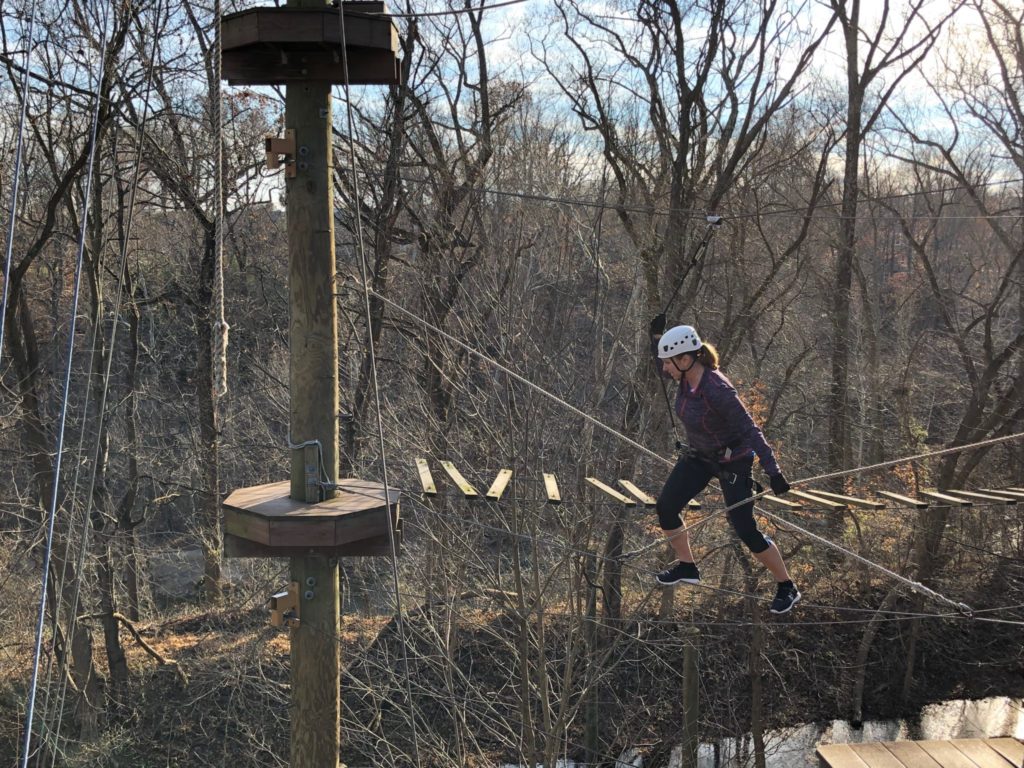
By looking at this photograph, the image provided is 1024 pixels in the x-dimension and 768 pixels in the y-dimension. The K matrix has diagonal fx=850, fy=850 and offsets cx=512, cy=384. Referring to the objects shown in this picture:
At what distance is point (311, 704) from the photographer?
12.9 feet

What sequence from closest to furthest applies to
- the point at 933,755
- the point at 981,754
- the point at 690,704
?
the point at 981,754
the point at 933,755
the point at 690,704

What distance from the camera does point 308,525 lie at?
351cm

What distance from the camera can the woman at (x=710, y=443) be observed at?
14.0 feet

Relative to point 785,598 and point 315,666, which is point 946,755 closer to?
point 785,598

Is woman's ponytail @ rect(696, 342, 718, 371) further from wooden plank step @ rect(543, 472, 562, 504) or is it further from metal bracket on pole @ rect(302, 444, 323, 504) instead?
metal bracket on pole @ rect(302, 444, 323, 504)

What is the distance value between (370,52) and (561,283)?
5.79 m

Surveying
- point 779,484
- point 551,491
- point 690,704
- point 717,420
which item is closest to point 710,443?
point 717,420

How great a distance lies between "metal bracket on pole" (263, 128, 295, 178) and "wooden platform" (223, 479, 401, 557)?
146cm

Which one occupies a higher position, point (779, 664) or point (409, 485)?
point (409, 485)

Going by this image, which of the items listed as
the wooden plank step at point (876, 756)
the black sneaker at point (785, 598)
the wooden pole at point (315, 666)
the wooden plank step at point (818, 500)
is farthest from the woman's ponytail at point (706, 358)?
the wooden plank step at point (876, 756)

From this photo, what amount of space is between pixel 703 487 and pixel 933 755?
184 inches

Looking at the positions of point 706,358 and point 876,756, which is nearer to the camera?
point 706,358

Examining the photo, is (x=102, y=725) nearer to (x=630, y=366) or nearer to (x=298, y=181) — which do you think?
(x=630, y=366)

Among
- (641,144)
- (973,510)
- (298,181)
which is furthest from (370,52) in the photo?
(973,510)
